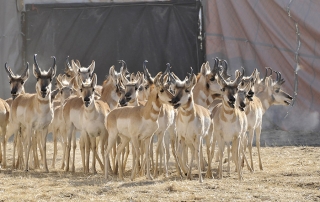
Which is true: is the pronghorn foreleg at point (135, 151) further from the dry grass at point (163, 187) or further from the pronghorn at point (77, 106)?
the pronghorn at point (77, 106)

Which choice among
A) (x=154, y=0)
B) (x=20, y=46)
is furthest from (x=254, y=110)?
(x=20, y=46)

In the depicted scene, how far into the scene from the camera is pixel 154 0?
19.0m

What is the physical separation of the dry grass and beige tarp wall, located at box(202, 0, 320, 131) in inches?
201

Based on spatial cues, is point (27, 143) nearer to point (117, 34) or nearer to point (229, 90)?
point (229, 90)

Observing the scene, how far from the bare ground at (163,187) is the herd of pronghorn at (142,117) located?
0.38 m

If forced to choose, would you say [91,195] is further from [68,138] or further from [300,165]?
[300,165]

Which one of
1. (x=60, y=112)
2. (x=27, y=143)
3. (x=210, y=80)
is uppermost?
(x=210, y=80)

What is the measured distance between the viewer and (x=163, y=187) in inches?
410

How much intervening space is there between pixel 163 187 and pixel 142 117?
149 centimetres

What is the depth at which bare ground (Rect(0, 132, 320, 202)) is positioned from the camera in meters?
9.77

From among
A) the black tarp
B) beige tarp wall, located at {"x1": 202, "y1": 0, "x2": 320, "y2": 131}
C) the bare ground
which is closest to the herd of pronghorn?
the bare ground

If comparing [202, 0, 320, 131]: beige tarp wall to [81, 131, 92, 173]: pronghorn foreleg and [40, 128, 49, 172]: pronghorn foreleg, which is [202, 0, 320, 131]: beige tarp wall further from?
[81, 131, 92, 173]: pronghorn foreleg

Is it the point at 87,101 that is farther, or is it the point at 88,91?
the point at 88,91

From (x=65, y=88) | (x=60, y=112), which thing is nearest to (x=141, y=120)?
(x=60, y=112)
